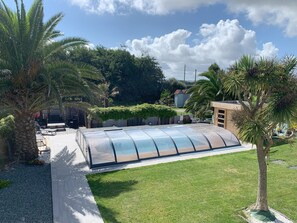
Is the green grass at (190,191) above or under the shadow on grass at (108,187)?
above

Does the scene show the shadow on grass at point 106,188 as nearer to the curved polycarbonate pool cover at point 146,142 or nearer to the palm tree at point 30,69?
the curved polycarbonate pool cover at point 146,142

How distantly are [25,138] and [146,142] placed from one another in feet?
26.2

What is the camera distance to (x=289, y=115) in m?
8.06

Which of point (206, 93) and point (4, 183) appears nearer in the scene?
point (4, 183)

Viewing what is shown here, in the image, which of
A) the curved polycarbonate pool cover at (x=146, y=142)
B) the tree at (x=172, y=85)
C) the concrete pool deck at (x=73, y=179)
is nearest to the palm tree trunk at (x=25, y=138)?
the concrete pool deck at (x=73, y=179)

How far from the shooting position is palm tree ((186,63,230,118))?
29.2 m

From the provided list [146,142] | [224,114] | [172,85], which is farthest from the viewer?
[172,85]

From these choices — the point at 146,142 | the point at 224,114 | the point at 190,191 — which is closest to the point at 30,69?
the point at 146,142

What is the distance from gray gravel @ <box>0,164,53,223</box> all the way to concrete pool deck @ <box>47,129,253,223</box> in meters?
0.35

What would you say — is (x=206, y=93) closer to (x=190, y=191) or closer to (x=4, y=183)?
(x=190, y=191)

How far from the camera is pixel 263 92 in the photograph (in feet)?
29.1

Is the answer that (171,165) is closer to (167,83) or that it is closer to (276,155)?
(276,155)

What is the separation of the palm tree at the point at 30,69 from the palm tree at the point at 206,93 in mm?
17203

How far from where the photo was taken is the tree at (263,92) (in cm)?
816
